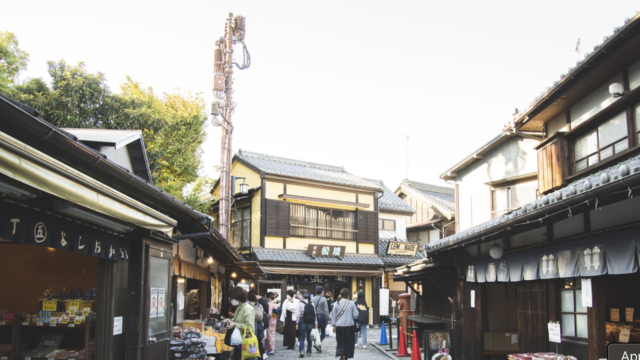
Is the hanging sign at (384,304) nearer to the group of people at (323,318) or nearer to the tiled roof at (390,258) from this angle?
the group of people at (323,318)

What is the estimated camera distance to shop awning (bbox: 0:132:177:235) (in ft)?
11.6

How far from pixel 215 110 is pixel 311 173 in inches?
458

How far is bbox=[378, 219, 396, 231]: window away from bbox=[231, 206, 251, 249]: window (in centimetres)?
907

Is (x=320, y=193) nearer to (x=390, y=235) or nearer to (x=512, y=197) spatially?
(x=390, y=235)

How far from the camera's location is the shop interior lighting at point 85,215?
5.15 meters

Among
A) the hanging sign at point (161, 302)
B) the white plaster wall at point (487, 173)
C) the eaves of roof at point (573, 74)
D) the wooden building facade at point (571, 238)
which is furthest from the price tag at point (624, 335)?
the hanging sign at point (161, 302)

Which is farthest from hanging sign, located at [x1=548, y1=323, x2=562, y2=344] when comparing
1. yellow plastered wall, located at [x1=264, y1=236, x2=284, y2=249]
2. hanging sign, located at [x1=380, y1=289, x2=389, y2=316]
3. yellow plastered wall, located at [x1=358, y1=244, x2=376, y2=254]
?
yellow plastered wall, located at [x1=358, y1=244, x2=376, y2=254]

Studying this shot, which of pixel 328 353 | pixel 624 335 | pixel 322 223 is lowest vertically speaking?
pixel 328 353

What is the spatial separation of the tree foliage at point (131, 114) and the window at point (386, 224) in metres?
13.3

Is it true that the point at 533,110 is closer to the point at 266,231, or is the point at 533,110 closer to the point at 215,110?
the point at 215,110

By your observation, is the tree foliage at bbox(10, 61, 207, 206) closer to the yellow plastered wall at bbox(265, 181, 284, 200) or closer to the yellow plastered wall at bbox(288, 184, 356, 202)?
the yellow plastered wall at bbox(265, 181, 284, 200)

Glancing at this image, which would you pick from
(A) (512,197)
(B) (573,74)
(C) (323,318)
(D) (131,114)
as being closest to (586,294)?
(B) (573,74)

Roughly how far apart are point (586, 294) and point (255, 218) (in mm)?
18649

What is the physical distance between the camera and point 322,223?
26.4 m
